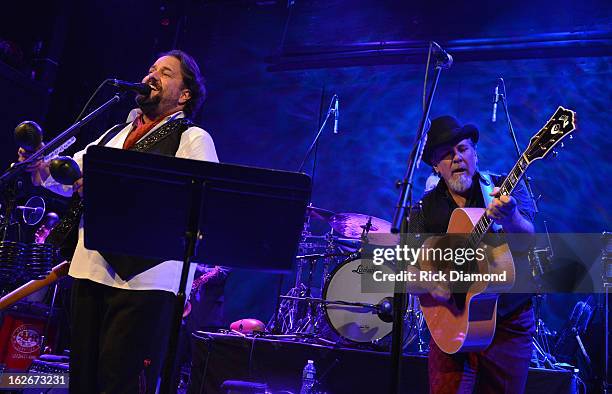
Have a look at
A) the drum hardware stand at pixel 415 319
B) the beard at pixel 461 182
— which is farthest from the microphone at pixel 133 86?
the drum hardware stand at pixel 415 319

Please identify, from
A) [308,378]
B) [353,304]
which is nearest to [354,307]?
[353,304]

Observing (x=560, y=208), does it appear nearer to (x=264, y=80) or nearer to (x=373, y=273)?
(x=373, y=273)

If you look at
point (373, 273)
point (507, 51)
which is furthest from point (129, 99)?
point (507, 51)

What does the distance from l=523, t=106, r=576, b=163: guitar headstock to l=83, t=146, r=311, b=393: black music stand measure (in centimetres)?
149

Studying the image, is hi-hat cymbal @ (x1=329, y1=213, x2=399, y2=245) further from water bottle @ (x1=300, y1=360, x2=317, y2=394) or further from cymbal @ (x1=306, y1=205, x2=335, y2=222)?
water bottle @ (x1=300, y1=360, x2=317, y2=394)

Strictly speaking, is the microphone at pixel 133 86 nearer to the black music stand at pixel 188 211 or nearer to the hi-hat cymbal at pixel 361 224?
the black music stand at pixel 188 211

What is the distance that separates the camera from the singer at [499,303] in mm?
2951

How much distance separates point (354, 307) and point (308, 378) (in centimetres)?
122

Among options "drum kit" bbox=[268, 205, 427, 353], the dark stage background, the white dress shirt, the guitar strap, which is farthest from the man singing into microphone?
the dark stage background

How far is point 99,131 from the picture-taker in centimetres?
806

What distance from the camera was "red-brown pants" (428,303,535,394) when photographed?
9.62 ft

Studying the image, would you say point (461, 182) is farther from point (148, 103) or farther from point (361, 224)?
point (361, 224)

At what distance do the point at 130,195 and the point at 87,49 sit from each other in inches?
267

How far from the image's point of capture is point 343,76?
28.9 ft
